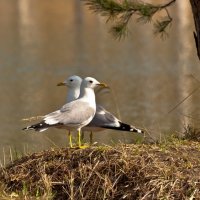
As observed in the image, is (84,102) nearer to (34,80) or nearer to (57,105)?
(57,105)

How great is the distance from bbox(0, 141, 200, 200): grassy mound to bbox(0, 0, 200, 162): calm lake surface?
1.73 m

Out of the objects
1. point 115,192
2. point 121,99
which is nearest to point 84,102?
point 115,192

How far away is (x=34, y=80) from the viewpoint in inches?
766

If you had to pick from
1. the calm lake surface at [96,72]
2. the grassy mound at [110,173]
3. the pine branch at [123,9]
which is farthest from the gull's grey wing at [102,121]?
the pine branch at [123,9]

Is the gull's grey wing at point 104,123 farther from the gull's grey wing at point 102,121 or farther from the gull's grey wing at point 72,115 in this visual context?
the gull's grey wing at point 72,115

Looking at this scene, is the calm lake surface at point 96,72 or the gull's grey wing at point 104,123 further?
the calm lake surface at point 96,72

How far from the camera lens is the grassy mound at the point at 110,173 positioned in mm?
4344

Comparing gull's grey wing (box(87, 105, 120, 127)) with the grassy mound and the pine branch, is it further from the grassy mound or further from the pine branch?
the pine branch

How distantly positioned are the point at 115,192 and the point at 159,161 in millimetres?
377

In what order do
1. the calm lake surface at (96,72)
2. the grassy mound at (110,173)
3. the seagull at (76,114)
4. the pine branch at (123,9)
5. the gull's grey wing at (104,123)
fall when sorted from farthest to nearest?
1. the calm lake surface at (96,72)
2. the pine branch at (123,9)
3. the gull's grey wing at (104,123)
4. the seagull at (76,114)
5. the grassy mound at (110,173)

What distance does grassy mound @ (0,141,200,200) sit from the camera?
14.3ft

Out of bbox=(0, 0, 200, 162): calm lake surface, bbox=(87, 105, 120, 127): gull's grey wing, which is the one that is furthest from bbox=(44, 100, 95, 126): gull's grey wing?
bbox=(0, 0, 200, 162): calm lake surface

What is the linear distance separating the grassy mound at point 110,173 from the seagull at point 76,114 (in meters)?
0.25

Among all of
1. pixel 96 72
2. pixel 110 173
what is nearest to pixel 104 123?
pixel 110 173
